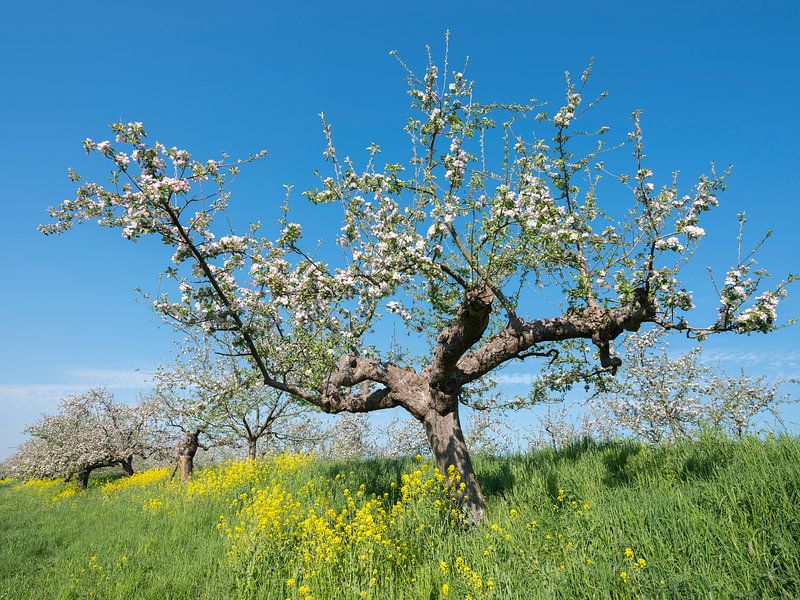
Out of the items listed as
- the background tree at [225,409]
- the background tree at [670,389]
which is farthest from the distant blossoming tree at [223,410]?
the background tree at [670,389]

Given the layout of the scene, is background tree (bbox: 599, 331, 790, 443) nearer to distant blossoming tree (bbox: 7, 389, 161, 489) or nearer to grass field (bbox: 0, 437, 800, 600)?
grass field (bbox: 0, 437, 800, 600)

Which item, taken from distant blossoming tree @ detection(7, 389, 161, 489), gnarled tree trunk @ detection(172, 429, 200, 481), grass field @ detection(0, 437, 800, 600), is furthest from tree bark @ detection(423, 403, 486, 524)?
distant blossoming tree @ detection(7, 389, 161, 489)

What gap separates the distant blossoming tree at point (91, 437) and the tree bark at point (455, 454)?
87.0 feet

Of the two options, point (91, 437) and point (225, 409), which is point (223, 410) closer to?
point (225, 409)

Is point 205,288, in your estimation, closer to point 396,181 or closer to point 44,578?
point 396,181

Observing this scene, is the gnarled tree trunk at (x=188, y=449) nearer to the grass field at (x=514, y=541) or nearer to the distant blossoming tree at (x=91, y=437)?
the distant blossoming tree at (x=91, y=437)

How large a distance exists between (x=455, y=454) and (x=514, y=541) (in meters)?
3.43

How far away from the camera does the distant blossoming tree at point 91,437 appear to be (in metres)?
27.7

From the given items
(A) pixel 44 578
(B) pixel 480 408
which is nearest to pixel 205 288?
(A) pixel 44 578

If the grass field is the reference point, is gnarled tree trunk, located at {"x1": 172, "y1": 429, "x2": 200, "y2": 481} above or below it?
above

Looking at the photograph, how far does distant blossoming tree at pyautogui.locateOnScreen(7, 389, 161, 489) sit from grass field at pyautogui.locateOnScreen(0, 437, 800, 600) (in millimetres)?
18854

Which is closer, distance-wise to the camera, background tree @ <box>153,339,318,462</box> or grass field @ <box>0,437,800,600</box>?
grass field @ <box>0,437,800,600</box>

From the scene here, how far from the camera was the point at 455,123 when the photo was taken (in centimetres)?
837

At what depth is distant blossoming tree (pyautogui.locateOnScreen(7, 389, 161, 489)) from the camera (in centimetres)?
2767
